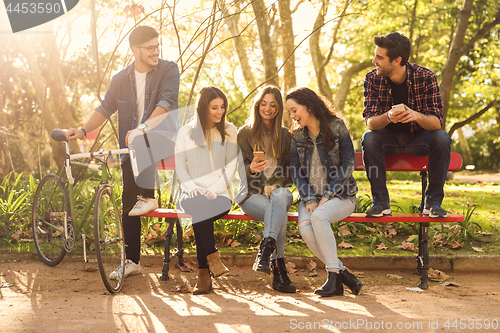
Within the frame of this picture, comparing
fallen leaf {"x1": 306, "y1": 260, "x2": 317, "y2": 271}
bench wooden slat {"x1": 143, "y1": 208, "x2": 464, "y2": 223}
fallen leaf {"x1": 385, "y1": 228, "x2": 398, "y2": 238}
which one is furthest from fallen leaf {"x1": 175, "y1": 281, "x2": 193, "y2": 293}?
fallen leaf {"x1": 385, "y1": 228, "x2": 398, "y2": 238}

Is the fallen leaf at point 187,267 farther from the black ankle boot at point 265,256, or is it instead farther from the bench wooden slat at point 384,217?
the black ankle boot at point 265,256

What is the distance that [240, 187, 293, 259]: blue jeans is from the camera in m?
3.67

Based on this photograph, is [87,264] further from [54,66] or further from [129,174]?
[54,66]

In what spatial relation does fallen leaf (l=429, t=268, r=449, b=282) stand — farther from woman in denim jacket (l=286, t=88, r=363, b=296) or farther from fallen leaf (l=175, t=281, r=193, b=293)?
fallen leaf (l=175, t=281, r=193, b=293)

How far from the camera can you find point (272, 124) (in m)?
4.02

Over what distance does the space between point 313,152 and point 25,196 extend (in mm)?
3594

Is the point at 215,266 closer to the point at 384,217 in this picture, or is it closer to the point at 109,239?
the point at 109,239

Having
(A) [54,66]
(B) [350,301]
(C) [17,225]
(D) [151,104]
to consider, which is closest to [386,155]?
(B) [350,301]

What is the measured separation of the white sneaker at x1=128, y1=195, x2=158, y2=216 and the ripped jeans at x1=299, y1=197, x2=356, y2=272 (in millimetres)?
1258

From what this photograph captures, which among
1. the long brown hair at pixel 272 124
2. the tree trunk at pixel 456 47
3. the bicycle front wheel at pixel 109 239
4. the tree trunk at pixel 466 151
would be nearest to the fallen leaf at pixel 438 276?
the long brown hair at pixel 272 124

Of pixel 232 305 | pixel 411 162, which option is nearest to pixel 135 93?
pixel 232 305

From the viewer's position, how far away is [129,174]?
4121mm

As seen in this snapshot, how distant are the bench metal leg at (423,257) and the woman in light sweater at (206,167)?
1.63 m

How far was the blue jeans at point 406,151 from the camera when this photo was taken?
3773 millimetres
